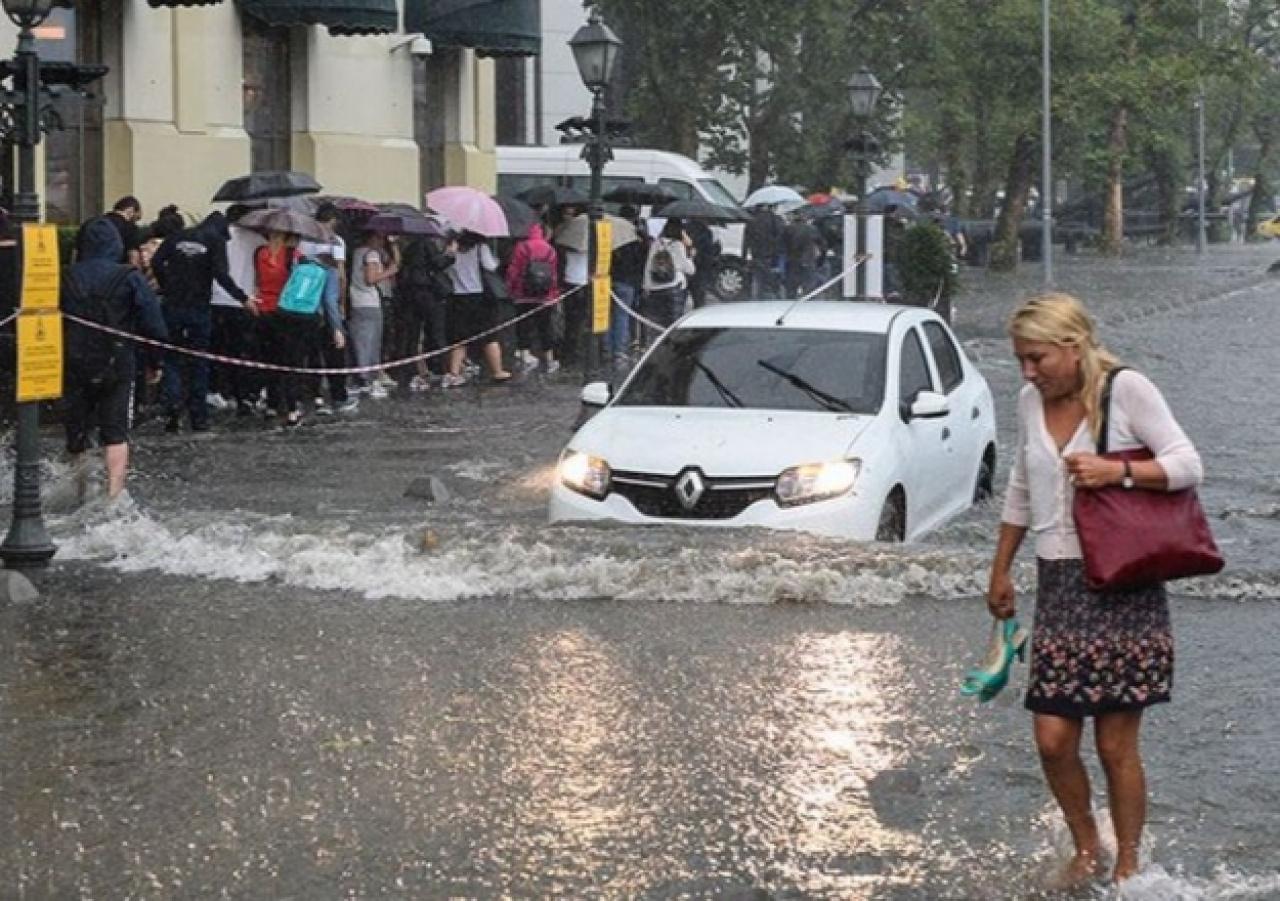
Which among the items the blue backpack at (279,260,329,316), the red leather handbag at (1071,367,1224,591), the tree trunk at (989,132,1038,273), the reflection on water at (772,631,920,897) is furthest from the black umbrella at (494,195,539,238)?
the tree trunk at (989,132,1038,273)

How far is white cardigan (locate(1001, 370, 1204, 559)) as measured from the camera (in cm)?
678

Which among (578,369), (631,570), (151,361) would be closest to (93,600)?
(631,570)

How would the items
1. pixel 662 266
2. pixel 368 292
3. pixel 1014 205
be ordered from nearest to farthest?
1. pixel 368 292
2. pixel 662 266
3. pixel 1014 205

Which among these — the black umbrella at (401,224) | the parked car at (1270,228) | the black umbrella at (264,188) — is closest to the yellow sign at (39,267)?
the black umbrella at (264,188)

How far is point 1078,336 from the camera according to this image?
6879 mm

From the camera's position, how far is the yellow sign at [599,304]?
76.2 feet

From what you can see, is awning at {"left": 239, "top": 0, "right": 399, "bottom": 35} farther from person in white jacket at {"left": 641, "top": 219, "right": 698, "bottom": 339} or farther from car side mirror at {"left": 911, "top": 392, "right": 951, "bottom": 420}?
car side mirror at {"left": 911, "top": 392, "right": 951, "bottom": 420}

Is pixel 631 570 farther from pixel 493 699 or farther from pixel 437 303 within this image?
pixel 437 303

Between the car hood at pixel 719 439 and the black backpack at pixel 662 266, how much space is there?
1503cm

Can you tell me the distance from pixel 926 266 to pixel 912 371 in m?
19.5

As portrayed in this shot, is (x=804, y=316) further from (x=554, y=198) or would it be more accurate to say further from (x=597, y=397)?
(x=554, y=198)

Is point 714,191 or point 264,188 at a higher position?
point 714,191

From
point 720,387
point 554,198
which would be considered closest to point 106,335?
point 720,387

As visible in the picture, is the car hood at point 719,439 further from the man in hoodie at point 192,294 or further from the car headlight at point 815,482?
the man in hoodie at point 192,294
